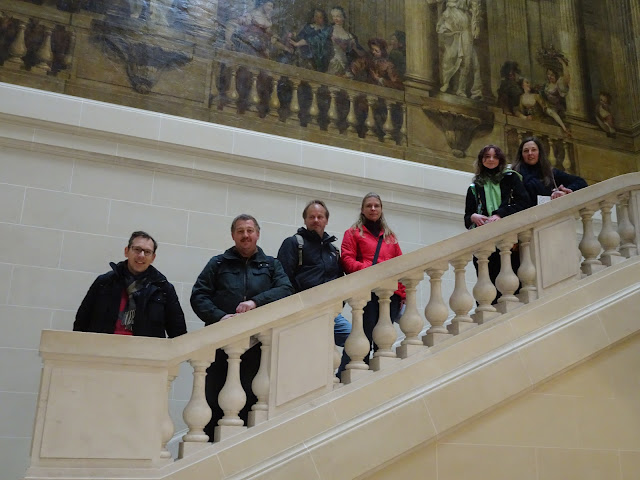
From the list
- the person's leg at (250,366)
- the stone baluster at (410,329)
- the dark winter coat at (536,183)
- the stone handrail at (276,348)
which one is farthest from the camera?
the dark winter coat at (536,183)

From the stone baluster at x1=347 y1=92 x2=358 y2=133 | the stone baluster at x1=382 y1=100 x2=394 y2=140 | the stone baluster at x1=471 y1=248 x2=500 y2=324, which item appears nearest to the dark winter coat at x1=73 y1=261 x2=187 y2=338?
the stone baluster at x1=471 y1=248 x2=500 y2=324

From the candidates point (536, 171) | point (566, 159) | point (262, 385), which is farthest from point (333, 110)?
point (262, 385)

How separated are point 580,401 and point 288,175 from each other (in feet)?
13.6

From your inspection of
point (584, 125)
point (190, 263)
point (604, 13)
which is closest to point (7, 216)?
point (190, 263)

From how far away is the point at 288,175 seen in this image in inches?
308

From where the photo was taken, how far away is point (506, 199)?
5.56 m

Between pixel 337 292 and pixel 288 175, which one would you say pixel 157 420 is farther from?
pixel 288 175

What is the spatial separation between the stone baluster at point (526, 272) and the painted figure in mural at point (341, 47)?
4341 mm

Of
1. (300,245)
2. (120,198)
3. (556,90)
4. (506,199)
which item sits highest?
(556,90)

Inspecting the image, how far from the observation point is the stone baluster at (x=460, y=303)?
4566 mm

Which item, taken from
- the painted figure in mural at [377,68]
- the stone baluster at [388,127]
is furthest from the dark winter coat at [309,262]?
the painted figure in mural at [377,68]

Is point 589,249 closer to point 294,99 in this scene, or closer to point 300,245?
point 300,245

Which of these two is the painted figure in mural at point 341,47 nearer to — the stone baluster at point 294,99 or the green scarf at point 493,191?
the stone baluster at point 294,99

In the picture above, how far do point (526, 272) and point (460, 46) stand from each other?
215 inches
